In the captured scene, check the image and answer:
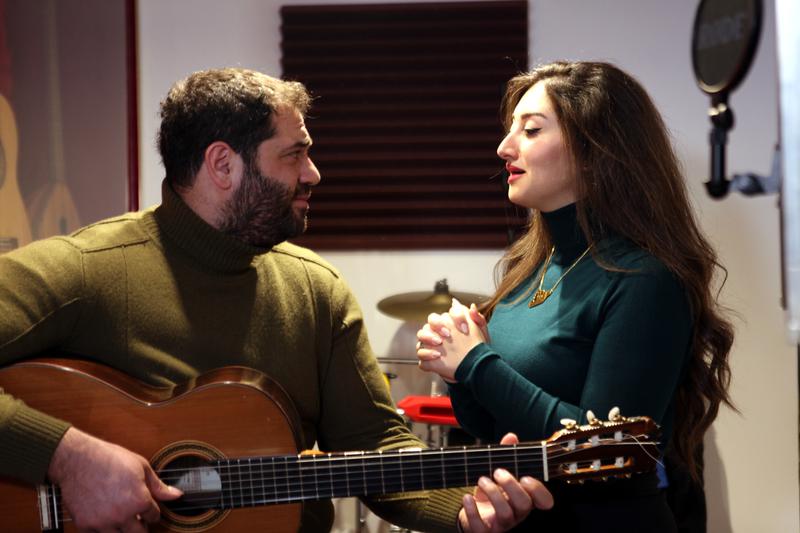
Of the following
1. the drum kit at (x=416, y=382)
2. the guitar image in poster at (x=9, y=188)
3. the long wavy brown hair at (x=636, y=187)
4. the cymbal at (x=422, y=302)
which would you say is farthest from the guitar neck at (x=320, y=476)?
the cymbal at (x=422, y=302)

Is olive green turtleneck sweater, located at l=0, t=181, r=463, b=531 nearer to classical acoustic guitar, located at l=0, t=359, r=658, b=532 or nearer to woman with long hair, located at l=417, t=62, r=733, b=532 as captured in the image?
classical acoustic guitar, located at l=0, t=359, r=658, b=532

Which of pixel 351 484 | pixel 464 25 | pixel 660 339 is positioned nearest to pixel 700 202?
pixel 464 25

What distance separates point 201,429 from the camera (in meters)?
1.85

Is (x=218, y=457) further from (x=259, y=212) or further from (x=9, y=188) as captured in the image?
(x=9, y=188)

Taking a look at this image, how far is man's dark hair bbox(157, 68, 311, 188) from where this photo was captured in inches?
83.8

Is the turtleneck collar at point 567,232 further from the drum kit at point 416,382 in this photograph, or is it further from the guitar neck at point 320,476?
the drum kit at point 416,382

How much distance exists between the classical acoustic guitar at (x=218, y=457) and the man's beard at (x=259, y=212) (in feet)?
1.28

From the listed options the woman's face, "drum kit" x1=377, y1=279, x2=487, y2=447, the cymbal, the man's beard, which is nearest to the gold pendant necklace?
the woman's face

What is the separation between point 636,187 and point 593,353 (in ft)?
1.34

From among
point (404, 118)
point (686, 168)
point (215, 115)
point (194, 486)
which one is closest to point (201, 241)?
point (215, 115)

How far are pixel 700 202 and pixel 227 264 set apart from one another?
2912mm

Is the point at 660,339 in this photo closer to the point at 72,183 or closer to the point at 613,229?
the point at 613,229

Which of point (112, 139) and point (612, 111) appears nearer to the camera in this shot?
point (612, 111)

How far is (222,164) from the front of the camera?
214 centimetres
